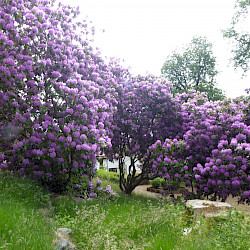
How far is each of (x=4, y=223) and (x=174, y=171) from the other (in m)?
6.23

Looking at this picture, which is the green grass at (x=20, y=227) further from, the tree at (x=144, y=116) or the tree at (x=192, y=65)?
the tree at (x=192, y=65)

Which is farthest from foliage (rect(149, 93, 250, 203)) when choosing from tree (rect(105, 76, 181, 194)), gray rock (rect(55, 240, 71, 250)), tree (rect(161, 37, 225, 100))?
tree (rect(161, 37, 225, 100))

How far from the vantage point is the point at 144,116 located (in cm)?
1050

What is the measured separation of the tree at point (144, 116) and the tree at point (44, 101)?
116 inches

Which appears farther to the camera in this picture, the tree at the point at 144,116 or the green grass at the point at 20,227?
the tree at the point at 144,116

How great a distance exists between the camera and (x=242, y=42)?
1936cm

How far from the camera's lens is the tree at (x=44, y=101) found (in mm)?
6090

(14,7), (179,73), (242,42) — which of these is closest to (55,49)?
(14,7)

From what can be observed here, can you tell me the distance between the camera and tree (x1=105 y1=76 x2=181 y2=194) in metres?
10.2

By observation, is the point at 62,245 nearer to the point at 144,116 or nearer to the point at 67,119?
the point at 67,119

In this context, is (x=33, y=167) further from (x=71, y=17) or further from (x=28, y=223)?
(x=71, y=17)

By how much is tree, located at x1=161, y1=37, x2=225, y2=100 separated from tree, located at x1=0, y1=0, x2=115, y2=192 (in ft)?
64.7

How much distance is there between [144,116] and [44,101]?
4.93 meters

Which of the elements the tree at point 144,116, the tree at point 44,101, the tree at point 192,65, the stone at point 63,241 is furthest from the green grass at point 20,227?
the tree at point 192,65
